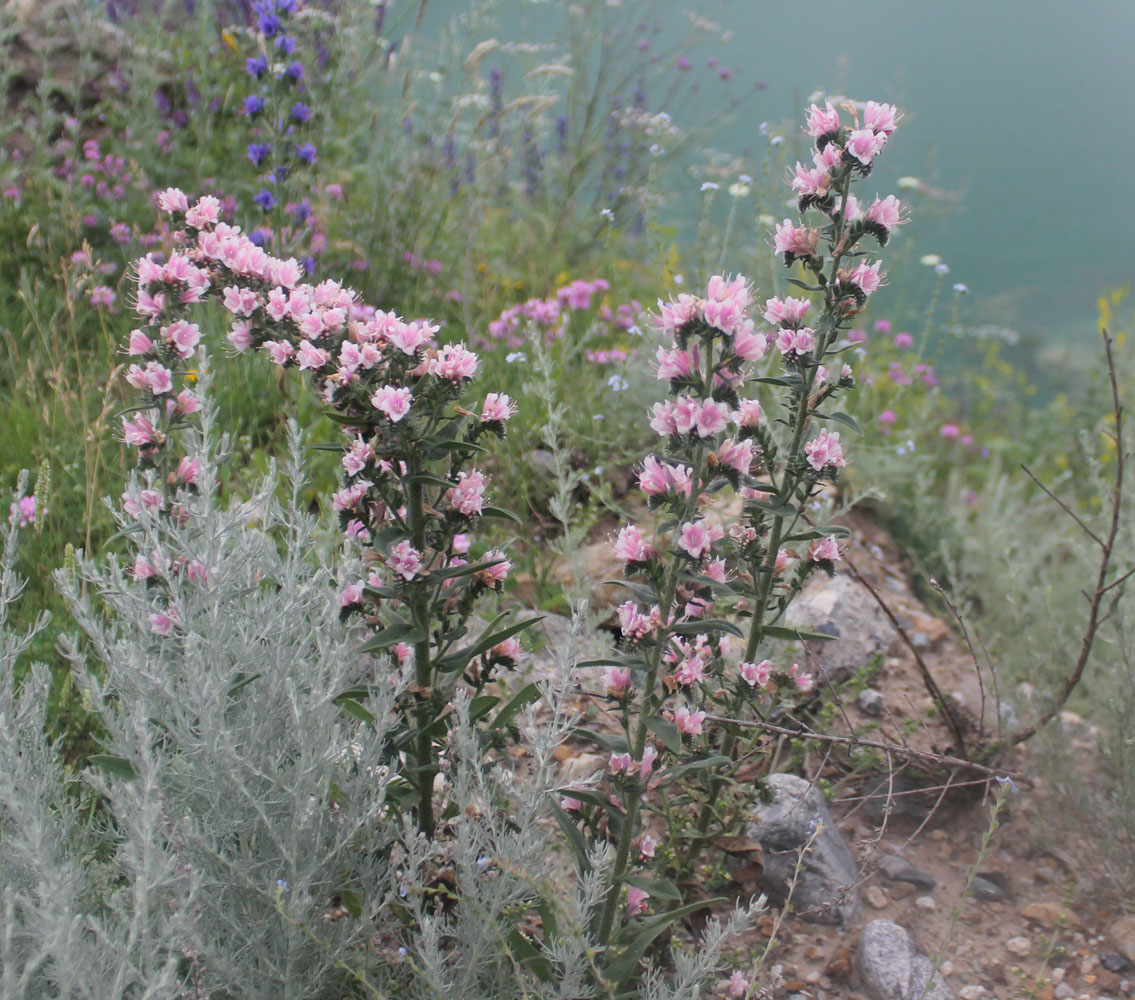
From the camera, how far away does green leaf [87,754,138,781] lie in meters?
1.58

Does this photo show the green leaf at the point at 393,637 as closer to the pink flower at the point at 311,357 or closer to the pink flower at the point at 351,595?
the pink flower at the point at 351,595

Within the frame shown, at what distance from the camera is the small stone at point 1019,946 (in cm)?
212

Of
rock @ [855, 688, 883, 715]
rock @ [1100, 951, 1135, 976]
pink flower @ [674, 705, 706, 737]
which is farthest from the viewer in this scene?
rock @ [855, 688, 883, 715]

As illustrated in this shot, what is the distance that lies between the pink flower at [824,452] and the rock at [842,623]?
1.12 m

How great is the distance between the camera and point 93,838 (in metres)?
1.78

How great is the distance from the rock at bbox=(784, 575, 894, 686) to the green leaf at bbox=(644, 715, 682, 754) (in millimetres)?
1412

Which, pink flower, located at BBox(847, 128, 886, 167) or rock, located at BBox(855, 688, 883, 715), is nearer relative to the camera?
pink flower, located at BBox(847, 128, 886, 167)

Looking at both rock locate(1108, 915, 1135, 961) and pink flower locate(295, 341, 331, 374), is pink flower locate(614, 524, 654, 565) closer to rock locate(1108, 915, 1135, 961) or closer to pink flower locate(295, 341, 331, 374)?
pink flower locate(295, 341, 331, 374)

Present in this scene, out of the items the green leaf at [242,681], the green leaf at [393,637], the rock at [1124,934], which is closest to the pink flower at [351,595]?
the green leaf at [393,637]

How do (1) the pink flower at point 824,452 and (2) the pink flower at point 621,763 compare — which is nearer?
(2) the pink flower at point 621,763

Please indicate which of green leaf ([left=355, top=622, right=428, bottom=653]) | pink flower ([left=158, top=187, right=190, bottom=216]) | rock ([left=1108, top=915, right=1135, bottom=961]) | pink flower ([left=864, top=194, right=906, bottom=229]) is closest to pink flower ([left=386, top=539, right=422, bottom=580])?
green leaf ([left=355, top=622, right=428, bottom=653])

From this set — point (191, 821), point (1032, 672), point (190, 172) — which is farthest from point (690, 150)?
point (191, 821)

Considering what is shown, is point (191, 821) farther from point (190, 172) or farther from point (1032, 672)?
point (190, 172)

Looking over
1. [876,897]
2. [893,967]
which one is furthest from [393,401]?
[876,897]
